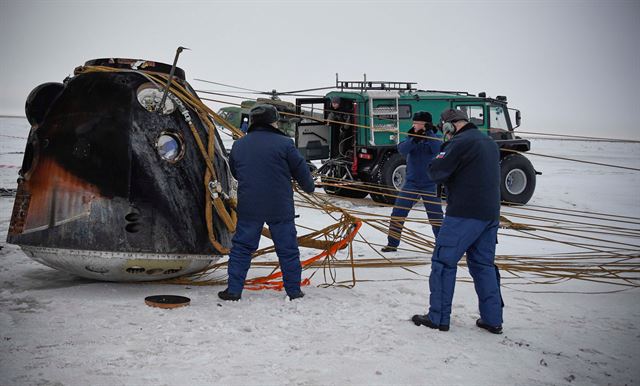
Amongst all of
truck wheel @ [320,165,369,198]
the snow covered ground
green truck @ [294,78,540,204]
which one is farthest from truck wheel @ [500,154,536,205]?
the snow covered ground

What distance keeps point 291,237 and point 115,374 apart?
176 centimetres

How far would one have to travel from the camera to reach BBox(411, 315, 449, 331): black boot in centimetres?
373

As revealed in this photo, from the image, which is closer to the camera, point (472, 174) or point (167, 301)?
point (472, 174)

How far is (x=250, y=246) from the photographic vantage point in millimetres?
4121

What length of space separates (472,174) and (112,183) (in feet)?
8.78

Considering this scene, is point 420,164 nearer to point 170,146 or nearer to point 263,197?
point 263,197

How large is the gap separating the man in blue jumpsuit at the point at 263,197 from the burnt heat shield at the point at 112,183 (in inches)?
13.7

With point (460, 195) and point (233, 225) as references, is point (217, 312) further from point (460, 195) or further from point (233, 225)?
point (460, 195)

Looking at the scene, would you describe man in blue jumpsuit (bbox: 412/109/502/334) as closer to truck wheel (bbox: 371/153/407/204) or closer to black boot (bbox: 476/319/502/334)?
black boot (bbox: 476/319/502/334)

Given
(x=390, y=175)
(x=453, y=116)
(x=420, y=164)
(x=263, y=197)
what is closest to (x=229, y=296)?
(x=263, y=197)

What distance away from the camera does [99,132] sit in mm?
4008

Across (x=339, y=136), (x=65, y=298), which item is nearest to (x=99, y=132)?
(x=65, y=298)

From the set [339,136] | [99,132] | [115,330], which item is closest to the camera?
[115,330]

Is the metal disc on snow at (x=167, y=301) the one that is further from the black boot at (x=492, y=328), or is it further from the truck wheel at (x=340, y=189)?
the truck wheel at (x=340, y=189)
